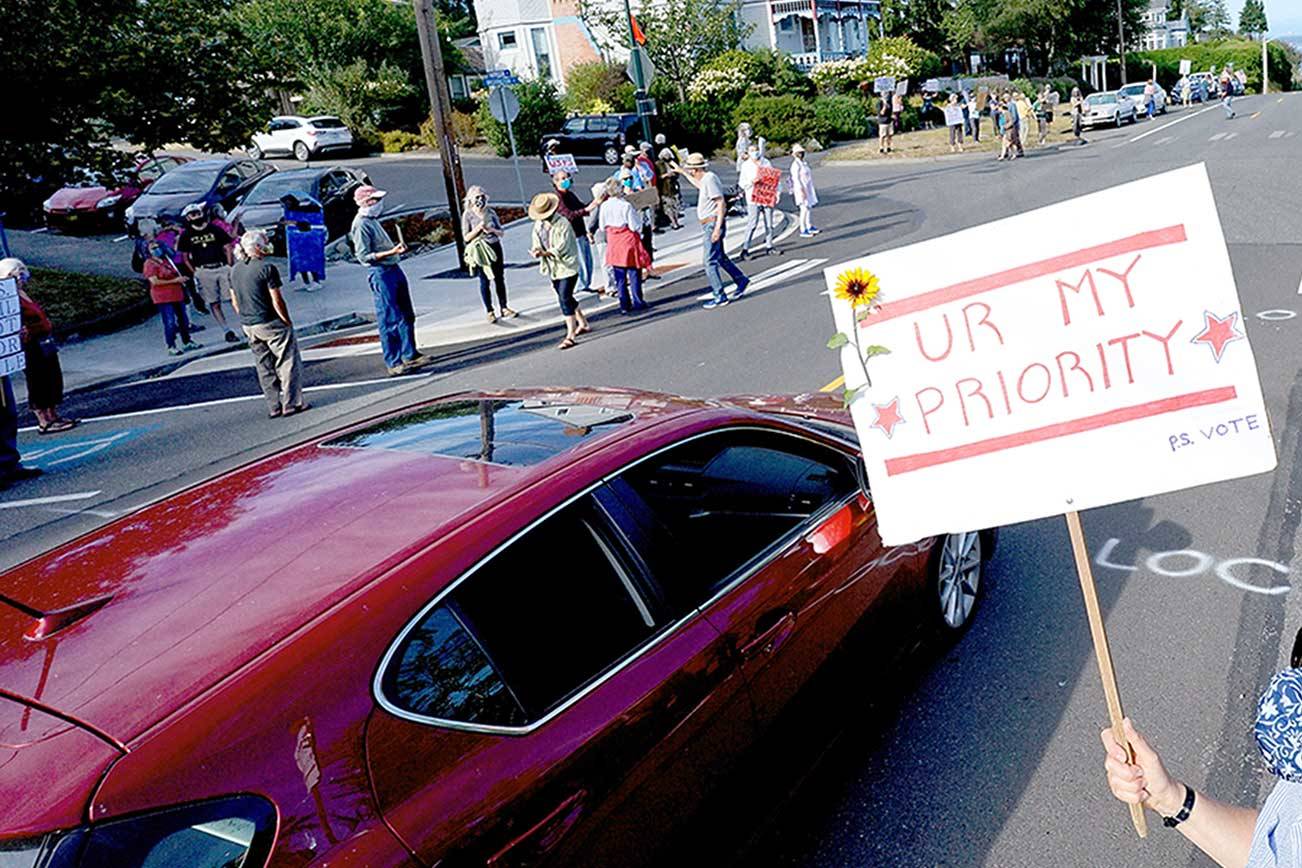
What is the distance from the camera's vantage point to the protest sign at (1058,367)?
2377mm

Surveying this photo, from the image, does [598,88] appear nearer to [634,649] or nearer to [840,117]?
[840,117]

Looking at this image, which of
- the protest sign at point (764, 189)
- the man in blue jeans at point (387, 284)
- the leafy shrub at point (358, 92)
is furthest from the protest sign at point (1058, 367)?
the leafy shrub at point (358, 92)

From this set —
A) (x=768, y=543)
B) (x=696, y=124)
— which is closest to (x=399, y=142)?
(x=696, y=124)

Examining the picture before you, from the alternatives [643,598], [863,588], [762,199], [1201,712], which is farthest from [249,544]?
[762,199]

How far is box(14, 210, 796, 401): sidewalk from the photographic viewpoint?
13.6 m

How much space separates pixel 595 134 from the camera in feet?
113

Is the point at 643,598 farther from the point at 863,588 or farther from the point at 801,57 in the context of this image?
the point at 801,57

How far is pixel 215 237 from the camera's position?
14391 mm

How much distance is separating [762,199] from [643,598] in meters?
14.5

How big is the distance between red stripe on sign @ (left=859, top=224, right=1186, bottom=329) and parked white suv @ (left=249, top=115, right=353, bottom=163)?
38193mm

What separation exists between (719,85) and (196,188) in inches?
833

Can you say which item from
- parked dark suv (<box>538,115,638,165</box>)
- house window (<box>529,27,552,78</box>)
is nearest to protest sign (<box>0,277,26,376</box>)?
parked dark suv (<box>538,115,638,165</box>)

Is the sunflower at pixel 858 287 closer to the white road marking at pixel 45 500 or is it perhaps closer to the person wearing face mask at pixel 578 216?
the white road marking at pixel 45 500

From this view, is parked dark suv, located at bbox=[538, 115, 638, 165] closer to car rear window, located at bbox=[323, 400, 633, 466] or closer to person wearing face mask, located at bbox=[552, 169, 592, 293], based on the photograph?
person wearing face mask, located at bbox=[552, 169, 592, 293]
